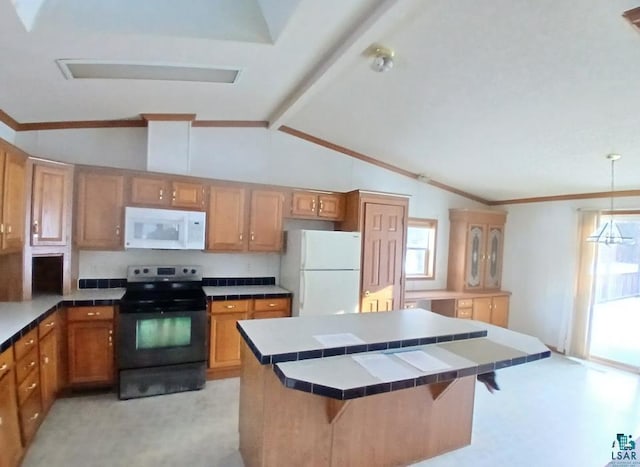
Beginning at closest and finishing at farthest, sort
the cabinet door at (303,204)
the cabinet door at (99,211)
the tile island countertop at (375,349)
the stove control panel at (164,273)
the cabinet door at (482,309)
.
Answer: the tile island countertop at (375,349) → the cabinet door at (99,211) → the stove control panel at (164,273) → the cabinet door at (303,204) → the cabinet door at (482,309)

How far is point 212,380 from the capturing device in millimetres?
3512

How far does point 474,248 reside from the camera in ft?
18.1

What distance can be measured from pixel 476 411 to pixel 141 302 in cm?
323

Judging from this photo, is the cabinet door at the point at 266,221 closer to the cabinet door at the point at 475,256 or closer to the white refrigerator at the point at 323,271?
the white refrigerator at the point at 323,271

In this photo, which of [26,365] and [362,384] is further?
[26,365]

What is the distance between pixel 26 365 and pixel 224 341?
1.62 m

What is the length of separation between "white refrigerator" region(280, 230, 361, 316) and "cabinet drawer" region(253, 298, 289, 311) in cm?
9

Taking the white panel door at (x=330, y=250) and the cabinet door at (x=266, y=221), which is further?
the cabinet door at (x=266, y=221)

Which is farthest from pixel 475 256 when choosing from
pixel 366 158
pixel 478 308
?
pixel 366 158

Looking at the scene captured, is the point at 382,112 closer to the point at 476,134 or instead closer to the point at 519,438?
the point at 476,134

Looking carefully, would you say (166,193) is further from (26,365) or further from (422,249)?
(422,249)

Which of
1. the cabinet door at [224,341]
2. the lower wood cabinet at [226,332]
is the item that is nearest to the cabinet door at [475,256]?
the lower wood cabinet at [226,332]

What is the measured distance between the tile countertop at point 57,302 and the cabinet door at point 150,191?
0.94 meters

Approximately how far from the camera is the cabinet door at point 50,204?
9.30ft
